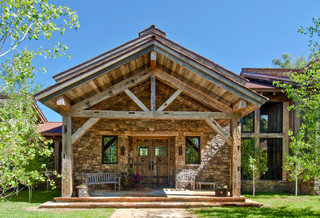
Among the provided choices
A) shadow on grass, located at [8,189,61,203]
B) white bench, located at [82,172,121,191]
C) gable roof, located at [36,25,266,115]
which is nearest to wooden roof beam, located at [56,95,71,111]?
gable roof, located at [36,25,266,115]

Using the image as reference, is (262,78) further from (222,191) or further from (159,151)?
(222,191)

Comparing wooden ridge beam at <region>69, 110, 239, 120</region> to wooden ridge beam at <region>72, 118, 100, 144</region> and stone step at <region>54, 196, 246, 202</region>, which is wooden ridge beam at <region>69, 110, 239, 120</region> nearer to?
wooden ridge beam at <region>72, 118, 100, 144</region>

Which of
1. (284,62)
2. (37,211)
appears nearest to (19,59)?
(37,211)

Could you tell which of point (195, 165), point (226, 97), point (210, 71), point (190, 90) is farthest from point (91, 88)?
point (195, 165)

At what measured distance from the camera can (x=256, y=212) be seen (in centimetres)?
732

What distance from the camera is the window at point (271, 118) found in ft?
40.1

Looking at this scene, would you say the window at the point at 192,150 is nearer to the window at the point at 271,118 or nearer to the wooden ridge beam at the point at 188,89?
the wooden ridge beam at the point at 188,89

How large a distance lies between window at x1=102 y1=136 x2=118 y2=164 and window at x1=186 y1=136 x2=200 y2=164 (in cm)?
316

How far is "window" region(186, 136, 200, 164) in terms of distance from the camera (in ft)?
37.1

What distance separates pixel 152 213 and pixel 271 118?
318 inches

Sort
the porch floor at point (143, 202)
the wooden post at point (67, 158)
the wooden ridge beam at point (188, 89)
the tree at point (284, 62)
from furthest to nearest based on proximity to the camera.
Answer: the tree at point (284, 62), the wooden ridge beam at point (188, 89), the wooden post at point (67, 158), the porch floor at point (143, 202)

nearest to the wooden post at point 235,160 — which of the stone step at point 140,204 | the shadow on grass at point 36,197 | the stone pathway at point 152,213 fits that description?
the stone step at point 140,204

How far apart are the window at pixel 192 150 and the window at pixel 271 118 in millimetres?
3423

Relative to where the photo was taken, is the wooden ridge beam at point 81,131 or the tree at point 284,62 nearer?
the wooden ridge beam at point 81,131
